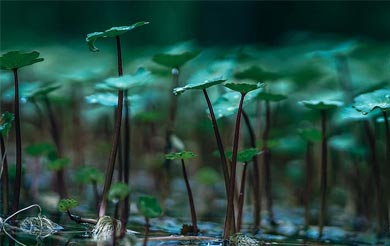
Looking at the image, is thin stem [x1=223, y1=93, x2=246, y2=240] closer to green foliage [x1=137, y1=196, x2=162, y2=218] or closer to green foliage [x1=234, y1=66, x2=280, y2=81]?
green foliage [x1=137, y1=196, x2=162, y2=218]

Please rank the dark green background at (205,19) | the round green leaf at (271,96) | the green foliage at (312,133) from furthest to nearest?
the dark green background at (205,19)
the green foliage at (312,133)
the round green leaf at (271,96)

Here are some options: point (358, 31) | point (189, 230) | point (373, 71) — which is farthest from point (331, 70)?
point (358, 31)

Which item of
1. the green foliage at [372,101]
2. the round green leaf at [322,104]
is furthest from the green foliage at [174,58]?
the green foliage at [372,101]

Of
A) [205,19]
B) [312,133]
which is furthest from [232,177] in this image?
[205,19]

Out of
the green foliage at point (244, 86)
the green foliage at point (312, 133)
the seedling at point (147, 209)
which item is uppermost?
the green foliage at point (244, 86)

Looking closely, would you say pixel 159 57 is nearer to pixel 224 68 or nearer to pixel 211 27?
pixel 224 68

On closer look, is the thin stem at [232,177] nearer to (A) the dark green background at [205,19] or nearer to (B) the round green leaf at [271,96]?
(B) the round green leaf at [271,96]
